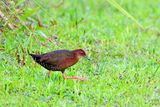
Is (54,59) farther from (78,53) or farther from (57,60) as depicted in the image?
(78,53)

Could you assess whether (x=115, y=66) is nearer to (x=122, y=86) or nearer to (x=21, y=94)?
(x=122, y=86)

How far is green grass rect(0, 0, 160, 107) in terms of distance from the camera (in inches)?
225

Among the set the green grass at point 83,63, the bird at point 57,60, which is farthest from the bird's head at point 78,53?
the green grass at point 83,63

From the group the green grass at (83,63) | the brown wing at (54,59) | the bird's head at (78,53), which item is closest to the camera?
the green grass at (83,63)

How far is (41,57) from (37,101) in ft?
2.35

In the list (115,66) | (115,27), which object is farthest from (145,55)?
(115,27)

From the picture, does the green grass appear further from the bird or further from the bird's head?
the bird's head

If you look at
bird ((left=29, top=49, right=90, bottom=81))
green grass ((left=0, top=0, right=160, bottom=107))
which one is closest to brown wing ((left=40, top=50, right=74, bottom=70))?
bird ((left=29, top=49, right=90, bottom=81))

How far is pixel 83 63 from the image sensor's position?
23.5 ft

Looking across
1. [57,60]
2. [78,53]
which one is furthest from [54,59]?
Result: [78,53]

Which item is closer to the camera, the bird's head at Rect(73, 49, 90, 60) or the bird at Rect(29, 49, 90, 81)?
the bird at Rect(29, 49, 90, 81)

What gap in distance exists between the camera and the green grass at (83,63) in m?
5.71

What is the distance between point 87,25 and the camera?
9.28 meters

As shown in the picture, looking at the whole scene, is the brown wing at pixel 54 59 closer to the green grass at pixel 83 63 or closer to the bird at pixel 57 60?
the bird at pixel 57 60
